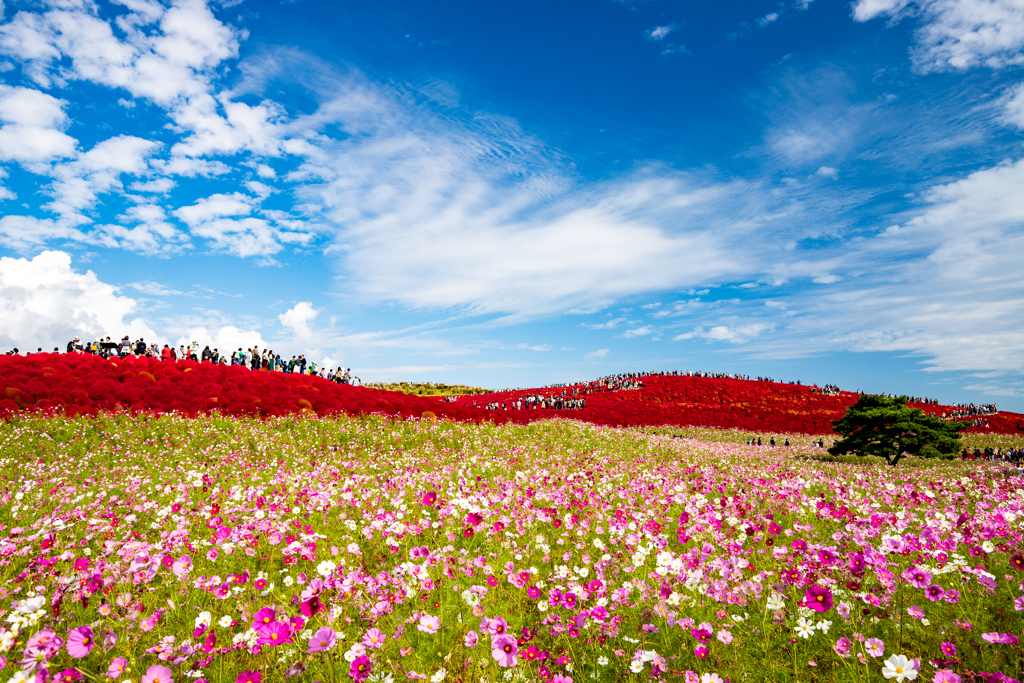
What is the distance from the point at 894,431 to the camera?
18109 mm

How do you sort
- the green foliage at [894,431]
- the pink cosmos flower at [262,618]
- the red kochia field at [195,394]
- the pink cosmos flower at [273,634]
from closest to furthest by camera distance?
1. the pink cosmos flower at [273,634]
2. the pink cosmos flower at [262,618]
3. the red kochia field at [195,394]
4. the green foliage at [894,431]

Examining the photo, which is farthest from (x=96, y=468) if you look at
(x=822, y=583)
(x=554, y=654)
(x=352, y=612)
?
(x=822, y=583)

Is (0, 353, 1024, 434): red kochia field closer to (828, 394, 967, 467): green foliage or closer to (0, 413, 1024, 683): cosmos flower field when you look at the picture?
(0, 413, 1024, 683): cosmos flower field

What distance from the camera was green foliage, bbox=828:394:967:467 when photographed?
1778 centimetres

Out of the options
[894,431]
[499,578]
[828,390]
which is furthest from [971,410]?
[499,578]

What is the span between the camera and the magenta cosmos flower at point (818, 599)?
3217 millimetres

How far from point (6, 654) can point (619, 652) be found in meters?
4.33

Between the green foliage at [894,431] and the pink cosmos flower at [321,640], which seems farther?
the green foliage at [894,431]

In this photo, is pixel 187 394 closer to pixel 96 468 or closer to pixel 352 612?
pixel 96 468

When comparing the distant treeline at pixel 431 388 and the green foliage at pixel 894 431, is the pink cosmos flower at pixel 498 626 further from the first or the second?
the distant treeline at pixel 431 388

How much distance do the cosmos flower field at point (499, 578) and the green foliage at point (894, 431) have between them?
11071 mm

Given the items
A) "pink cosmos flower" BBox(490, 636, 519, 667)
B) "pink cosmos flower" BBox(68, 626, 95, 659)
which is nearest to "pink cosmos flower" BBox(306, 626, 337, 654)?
"pink cosmos flower" BBox(490, 636, 519, 667)

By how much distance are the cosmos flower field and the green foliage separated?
11.1 metres

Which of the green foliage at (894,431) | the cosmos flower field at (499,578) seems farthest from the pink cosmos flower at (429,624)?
the green foliage at (894,431)
